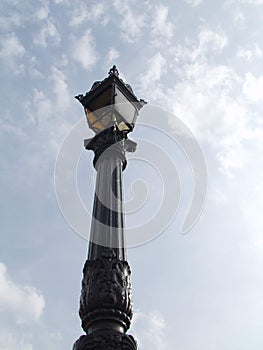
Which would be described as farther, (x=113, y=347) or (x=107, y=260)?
(x=107, y=260)

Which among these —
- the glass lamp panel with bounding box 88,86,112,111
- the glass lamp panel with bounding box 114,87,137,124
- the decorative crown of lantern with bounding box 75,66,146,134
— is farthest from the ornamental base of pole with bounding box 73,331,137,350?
the glass lamp panel with bounding box 88,86,112,111

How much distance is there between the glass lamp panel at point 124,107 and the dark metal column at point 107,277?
1.25 meters

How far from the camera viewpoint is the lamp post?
6027mm

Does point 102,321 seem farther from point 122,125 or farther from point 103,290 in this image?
point 122,125

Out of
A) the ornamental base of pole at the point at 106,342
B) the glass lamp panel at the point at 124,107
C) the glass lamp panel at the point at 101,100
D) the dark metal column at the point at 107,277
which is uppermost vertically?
the glass lamp panel at the point at 101,100

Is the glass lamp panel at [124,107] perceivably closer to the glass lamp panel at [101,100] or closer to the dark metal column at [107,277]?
the glass lamp panel at [101,100]

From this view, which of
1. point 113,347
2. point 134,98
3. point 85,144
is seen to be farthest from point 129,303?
point 134,98

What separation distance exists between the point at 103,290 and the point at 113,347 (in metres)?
0.78

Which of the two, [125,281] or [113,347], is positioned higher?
[125,281]

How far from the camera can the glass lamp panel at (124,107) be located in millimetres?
9391

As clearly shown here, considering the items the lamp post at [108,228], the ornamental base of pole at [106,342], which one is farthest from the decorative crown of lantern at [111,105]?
the ornamental base of pole at [106,342]

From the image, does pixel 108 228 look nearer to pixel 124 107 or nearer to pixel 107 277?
pixel 107 277

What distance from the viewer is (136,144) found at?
967 cm

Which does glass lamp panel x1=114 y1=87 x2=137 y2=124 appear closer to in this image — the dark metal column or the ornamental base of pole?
the dark metal column
